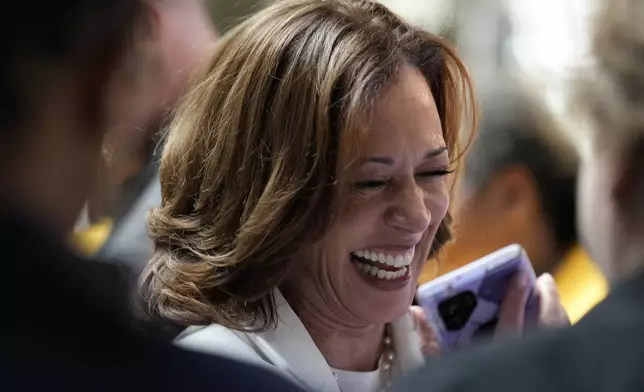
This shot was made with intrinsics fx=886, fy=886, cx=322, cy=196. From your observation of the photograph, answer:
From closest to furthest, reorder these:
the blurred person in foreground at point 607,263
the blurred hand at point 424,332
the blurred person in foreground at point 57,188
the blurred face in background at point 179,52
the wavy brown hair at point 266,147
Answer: the blurred person in foreground at point 57,188 < the blurred person in foreground at point 607,263 < the wavy brown hair at point 266,147 < the blurred face in background at point 179,52 < the blurred hand at point 424,332

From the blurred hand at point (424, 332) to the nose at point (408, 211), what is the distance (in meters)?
0.29

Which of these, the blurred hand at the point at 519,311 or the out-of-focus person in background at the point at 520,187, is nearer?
the blurred hand at the point at 519,311

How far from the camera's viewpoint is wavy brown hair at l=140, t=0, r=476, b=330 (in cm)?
127

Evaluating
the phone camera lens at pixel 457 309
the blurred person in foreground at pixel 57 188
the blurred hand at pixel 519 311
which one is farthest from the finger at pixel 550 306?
the blurred person in foreground at pixel 57 188

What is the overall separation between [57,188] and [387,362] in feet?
3.28

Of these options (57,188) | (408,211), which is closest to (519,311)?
(408,211)

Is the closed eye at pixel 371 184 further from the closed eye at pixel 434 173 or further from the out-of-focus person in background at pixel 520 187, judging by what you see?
the out-of-focus person in background at pixel 520 187

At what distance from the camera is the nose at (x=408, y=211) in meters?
1.31

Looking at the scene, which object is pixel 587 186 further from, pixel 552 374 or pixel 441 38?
pixel 441 38

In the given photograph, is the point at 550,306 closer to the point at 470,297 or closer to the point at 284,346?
the point at 470,297

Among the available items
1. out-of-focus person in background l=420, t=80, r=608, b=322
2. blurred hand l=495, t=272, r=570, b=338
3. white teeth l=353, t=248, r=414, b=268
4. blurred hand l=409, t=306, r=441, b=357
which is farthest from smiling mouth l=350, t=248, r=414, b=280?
out-of-focus person in background l=420, t=80, r=608, b=322

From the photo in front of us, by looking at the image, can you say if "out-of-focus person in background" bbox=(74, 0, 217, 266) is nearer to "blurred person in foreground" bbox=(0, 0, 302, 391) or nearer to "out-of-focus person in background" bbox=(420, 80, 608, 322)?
"blurred person in foreground" bbox=(0, 0, 302, 391)

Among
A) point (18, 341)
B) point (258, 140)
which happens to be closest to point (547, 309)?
point (258, 140)

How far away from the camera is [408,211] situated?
1.31 meters
